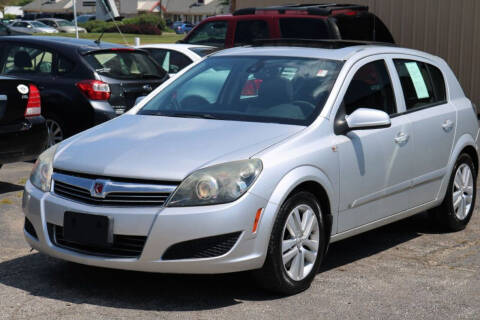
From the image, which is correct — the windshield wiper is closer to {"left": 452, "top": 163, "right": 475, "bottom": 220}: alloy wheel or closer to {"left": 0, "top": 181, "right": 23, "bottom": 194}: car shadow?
{"left": 452, "top": 163, "right": 475, "bottom": 220}: alloy wheel

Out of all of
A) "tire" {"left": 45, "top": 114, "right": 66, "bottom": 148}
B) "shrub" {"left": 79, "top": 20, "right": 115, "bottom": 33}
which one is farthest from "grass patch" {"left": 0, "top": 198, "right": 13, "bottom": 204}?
"shrub" {"left": 79, "top": 20, "right": 115, "bottom": 33}

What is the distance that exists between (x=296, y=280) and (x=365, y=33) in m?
8.08

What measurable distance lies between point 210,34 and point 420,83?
7569 mm

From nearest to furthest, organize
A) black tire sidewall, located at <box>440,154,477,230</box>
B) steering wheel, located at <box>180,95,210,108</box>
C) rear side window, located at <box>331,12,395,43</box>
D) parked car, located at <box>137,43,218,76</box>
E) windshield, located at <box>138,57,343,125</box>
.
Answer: windshield, located at <box>138,57,343,125</box> → steering wheel, located at <box>180,95,210,108</box> → black tire sidewall, located at <box>440,154,477,230</box> → rear side window, located at <box>331,12,395,43</box> → parked car, located at <box>137,43,218,76</box>

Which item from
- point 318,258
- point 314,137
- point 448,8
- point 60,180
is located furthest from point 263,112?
point 448,8

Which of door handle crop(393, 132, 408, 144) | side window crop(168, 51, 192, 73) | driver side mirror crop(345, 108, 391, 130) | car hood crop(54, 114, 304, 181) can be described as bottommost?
side window crop(168, 51, 192, 73)

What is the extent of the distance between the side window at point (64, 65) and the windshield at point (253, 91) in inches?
158

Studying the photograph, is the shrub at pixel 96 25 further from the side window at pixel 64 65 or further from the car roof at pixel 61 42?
the side window at pixel 64 65

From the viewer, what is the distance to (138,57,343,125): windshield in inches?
235

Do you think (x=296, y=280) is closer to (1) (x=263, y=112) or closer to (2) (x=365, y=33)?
(1) (x=263, y=112)

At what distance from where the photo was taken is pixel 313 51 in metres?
6.48

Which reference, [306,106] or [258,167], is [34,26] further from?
[258,167]

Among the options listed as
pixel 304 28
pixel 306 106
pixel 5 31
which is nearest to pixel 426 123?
pixel 306 106

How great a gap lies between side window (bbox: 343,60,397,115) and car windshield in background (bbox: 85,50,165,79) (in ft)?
15.4
